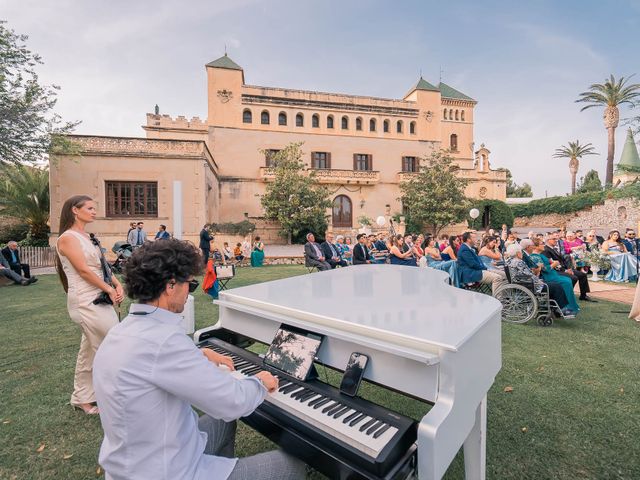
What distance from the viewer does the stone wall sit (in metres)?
28.2

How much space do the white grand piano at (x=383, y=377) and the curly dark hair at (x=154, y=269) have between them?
0.79m

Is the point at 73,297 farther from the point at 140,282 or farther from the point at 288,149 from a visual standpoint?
the point at 288,149

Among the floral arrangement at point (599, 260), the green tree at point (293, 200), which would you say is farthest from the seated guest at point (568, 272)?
the green tree at point (293, 200)

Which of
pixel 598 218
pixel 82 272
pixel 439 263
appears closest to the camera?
pixel 82 272

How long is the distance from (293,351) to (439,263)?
8213mm

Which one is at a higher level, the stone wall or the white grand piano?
the stone wall

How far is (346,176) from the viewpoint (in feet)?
94.3

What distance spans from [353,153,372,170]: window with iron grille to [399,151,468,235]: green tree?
17.1 ft

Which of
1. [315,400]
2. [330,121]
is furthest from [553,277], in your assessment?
[330,121]

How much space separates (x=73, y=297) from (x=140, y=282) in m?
2.12

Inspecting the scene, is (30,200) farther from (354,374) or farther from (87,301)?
(354,374)

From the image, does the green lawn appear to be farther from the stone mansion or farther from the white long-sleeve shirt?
the stone mansion

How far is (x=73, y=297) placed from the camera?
284 centimetres

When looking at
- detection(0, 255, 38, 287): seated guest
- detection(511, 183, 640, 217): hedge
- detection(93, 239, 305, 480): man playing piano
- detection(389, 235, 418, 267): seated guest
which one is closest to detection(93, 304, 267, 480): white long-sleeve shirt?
detection(93, 239, 305, 480): man playing piano
